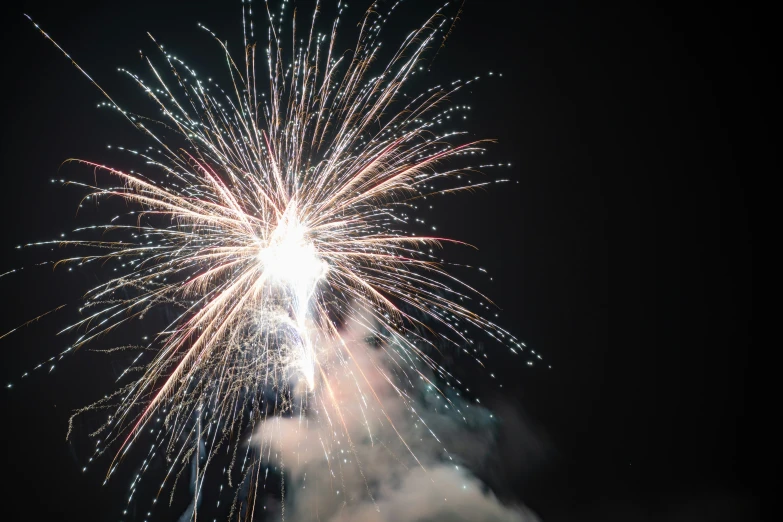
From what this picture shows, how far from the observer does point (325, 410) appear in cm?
560

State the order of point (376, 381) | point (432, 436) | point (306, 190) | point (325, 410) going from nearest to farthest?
point (306, 190) < point (325, 410) < point (376, 381) < point (432, 436)

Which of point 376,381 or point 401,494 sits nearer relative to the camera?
point 376,381

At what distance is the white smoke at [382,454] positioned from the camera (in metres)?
6.08

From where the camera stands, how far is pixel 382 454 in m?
7.35

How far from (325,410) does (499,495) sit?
423 cm

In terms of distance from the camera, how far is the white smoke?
19.9ft

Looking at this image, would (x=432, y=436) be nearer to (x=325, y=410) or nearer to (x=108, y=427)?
(x=325, y=410)

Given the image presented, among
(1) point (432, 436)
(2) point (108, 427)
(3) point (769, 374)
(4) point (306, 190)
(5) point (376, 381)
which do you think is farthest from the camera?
(1) point (432, 436)

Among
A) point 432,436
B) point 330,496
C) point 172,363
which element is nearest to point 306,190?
point 172,363

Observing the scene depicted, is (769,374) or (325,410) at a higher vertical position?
(325,410)

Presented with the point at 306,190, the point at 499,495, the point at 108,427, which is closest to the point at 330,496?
the point at 499,495

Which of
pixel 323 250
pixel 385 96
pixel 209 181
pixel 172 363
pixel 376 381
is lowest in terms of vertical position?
pixel 376 381

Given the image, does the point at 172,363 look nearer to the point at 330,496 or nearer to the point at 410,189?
the point at 410,189

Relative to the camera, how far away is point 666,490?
495 cm
